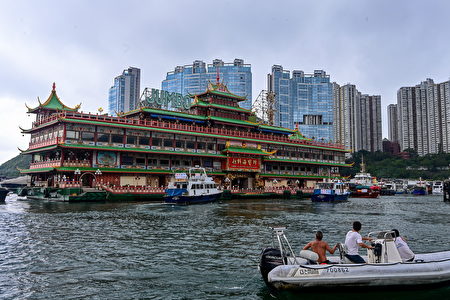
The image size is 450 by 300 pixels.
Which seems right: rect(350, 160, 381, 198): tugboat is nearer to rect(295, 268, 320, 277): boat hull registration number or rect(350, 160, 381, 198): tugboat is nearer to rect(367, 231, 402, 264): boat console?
rect(367, 231, 402, 264): boat console

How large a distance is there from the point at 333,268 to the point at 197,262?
221 inches

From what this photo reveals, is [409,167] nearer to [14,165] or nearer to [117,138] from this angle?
[117,138]

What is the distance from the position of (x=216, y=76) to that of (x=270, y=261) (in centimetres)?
11833

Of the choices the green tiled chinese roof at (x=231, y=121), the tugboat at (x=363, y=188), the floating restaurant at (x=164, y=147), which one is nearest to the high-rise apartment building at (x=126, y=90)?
the floating restaurant at (x=164, y=147)

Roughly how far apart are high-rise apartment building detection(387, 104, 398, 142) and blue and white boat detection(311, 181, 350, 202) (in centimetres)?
11374

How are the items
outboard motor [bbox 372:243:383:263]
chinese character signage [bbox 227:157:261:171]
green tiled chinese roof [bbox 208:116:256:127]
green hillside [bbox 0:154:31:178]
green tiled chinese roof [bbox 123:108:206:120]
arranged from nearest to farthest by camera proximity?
outboard motor [bbox 372:243:383:263], green tiled chinese roof [bbox 123:108:206:120], chinese character signage [bbox 227:157:261:171], green tiled chinese roof [bbox 208:116:256:127], green hillside [bbox 0:154:31:178]

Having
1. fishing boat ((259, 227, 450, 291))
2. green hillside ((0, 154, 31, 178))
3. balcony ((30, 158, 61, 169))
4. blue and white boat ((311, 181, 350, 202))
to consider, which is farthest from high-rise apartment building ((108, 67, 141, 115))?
fishing boat ((259, 227, 450, 291))

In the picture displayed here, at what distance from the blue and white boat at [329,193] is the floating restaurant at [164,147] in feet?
50.7

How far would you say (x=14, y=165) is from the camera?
133 metres

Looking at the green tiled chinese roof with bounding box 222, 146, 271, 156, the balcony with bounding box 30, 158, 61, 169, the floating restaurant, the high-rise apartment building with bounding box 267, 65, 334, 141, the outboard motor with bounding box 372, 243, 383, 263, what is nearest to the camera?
the outboard motor with bounding box 372, 243, 383, 263

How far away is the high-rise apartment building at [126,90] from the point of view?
134250mm

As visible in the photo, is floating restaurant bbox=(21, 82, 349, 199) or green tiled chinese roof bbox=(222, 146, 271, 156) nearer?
floating restaurant bbox=(21, 82, 349, 199)

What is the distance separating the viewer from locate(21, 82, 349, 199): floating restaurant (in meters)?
46.2

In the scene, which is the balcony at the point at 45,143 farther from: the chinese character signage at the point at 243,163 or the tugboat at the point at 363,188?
the tugboat at the point at 363,188
